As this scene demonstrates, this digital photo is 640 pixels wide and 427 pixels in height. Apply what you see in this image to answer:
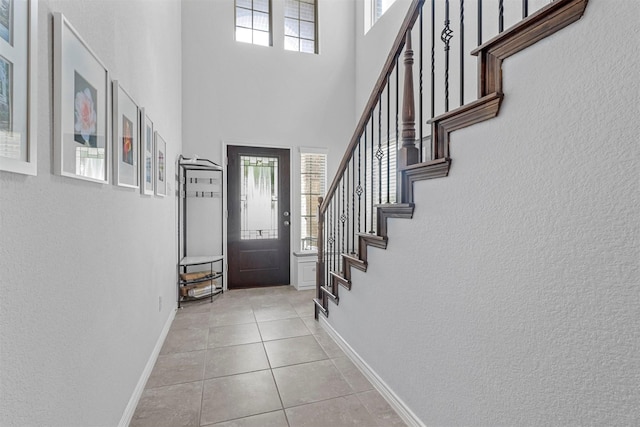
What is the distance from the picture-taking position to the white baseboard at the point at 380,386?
5.65ft

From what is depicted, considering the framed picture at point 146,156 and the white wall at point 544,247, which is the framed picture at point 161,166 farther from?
the white wall at point 544,247

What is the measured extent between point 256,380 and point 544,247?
1.93 meters

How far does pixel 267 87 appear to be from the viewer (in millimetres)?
4719

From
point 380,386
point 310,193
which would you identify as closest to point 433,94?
point 380,386

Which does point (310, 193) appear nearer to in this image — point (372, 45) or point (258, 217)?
point (258, 217)

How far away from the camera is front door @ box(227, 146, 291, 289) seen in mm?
4609

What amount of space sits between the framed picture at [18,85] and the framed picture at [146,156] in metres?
1.26

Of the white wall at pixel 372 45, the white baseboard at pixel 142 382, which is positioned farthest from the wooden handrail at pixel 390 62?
the white wall at pixel 372 45

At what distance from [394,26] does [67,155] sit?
4.21m

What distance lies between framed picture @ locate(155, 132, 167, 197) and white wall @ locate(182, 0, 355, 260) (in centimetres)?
147

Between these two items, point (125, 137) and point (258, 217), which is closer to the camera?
point (125, 137)

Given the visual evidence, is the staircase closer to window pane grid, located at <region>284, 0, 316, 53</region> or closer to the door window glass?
the door window glass

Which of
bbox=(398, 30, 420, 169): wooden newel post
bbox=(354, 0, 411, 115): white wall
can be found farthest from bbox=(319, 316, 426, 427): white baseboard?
bbox=(354, 0, 411, 115): white wall

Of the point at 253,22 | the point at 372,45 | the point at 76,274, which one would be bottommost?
the point at 76,274
